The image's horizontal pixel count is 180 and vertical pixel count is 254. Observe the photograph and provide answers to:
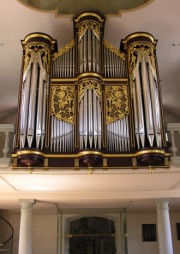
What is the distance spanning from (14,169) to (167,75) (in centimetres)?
626

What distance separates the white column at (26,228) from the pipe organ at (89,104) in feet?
11.4

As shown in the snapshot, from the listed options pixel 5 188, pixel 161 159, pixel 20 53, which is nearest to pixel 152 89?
pixel 161 159

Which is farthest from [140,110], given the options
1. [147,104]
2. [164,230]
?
[164,230]

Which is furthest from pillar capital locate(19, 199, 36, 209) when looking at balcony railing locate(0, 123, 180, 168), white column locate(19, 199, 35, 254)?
balcony railing locate(0, 123, 180, 168)

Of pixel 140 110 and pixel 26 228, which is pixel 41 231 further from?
pixel 140 110

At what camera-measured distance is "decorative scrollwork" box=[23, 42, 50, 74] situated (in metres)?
7.76

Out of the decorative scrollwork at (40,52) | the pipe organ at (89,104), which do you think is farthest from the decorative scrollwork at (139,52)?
the decorative scrollwork at (40,52)

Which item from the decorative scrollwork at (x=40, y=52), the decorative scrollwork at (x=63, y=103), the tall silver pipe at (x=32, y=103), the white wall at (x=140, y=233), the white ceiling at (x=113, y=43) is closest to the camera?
the tall silver pipe at (x=32, y=103)

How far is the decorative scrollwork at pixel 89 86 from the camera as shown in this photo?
7308 millimetres

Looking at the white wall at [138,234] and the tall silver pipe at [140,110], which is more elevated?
the tall silver pipe at [140,110]

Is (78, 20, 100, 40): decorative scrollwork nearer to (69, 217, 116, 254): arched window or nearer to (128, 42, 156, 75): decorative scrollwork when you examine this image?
(128, 42, 156, 75): decorative scrollwork

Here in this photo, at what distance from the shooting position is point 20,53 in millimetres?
9531

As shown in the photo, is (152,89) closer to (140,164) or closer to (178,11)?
(140,164)

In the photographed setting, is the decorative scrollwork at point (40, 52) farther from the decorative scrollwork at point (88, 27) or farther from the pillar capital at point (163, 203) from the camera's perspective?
the pillar capital at point (163, 203)
